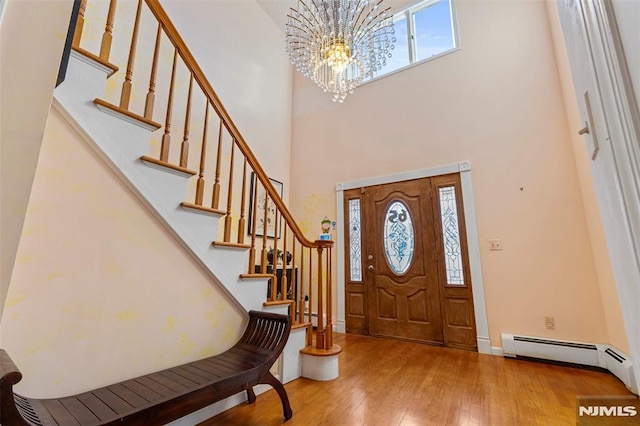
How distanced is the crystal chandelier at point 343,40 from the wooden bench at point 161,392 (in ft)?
8.28

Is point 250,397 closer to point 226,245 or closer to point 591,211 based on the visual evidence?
point 226,245

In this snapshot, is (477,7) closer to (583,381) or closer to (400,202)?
(400,202)

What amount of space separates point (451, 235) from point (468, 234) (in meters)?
0.20

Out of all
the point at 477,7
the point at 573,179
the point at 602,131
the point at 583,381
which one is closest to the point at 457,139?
the point at 573,179

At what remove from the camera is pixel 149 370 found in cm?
150

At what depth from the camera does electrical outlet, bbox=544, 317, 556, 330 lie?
114 inches

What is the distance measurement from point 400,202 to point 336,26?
2.29m

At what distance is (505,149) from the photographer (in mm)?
3377

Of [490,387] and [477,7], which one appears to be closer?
[490,387]

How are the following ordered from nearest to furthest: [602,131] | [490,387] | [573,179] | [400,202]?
1. [602,131]
2. [490,387]
3. [573,179]
4. [400,202]

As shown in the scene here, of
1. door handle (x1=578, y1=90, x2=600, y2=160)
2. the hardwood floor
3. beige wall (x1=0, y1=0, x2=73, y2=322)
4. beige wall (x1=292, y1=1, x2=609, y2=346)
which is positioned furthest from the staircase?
beige wall (x1=292, y1=1, x2=609, y2=346)

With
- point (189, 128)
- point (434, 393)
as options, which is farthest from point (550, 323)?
point (189, 128)
